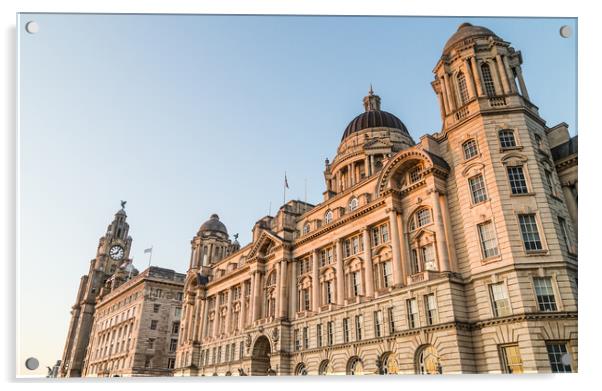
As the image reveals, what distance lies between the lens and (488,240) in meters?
25.4

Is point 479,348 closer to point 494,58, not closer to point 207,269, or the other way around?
point 494,58

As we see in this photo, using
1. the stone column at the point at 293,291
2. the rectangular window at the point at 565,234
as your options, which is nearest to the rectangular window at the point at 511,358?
the rectangular window at the point at 565,234

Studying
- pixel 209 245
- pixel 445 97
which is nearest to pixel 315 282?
pixel 445 97

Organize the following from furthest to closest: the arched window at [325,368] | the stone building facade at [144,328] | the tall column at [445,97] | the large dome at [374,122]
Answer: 1. the stone building facade at [144,328]
2. the large dome at [374,122]
3. the arched window at [325,368]
4. the tall column at [445,97]

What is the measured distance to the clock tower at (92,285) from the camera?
90312 mm

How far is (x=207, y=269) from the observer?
60.0 m

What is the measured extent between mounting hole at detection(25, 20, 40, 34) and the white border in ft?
1.35

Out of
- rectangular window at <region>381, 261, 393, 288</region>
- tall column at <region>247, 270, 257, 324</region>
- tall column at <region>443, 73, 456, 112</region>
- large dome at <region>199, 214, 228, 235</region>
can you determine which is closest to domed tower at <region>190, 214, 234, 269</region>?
large dome at <region>199, 214, 228, 235</region>

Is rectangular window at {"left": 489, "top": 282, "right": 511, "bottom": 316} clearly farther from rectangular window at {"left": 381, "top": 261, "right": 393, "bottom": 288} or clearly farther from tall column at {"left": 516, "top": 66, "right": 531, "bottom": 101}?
tall column at {"left": 516, "top": 66, "right": 531, "bottom": 101}

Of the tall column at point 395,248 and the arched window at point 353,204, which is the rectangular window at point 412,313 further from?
the arched window at point 353,204

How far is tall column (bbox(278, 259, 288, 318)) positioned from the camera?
40.4m

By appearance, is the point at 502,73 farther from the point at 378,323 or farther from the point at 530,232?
the point at 378,323

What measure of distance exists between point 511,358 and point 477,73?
18.8m

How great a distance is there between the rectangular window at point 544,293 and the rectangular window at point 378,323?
11.1m
